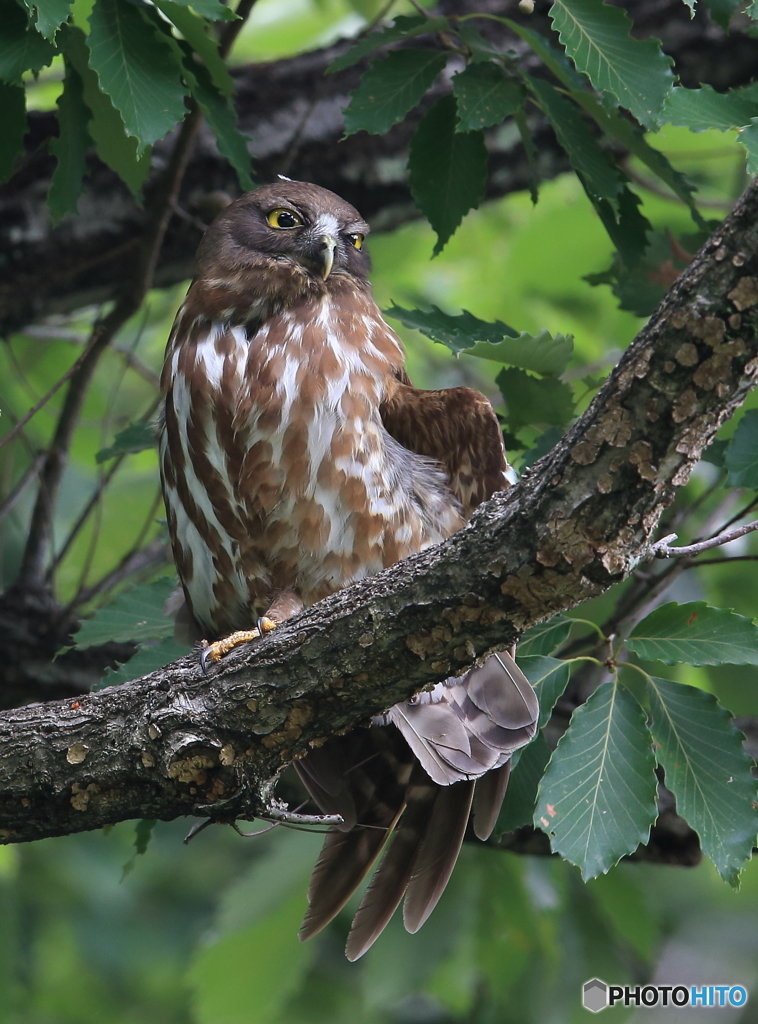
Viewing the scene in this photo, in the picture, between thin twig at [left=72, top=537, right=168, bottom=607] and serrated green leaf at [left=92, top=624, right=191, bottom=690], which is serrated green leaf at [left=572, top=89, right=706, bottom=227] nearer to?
serrated green leaf at [left=92, top=624, right=191, bottom=690]

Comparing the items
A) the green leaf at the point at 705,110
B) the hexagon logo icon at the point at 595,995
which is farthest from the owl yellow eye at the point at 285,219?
the hexagon logo icon at the point at 595,995

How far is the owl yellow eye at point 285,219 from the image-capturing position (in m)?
3.36

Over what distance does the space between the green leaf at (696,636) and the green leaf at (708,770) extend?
81mm

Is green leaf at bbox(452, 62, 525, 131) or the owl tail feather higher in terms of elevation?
green leaf at bbox(452, 62, 525, 131)

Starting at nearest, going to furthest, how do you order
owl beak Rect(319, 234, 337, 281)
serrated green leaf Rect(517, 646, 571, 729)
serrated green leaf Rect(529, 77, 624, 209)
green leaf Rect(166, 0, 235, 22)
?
green leaf Rect(166, 0, 235, 22) → serrated green leaf Rect(517, 646, 571, 729) → serrated green leaf Rect(529, 77, 624, 209) → owl beak Rect(319, 234, 337, 281)

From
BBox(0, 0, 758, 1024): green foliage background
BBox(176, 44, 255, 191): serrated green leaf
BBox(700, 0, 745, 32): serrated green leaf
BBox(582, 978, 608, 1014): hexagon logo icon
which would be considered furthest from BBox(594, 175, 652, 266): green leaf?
BBox(582, 978, 608, 1014): hexagon logo icon

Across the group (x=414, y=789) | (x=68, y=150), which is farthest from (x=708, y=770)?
(x=68, y=150)

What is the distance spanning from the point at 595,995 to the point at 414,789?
2203mm

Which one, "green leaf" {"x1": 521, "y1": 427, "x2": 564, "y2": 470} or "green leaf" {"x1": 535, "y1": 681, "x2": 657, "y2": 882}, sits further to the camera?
"green leaf" {"x1": 521, "y1": 427, "x2": 564, "y2": 470}

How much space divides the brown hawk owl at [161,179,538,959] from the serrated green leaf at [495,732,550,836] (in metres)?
0.07

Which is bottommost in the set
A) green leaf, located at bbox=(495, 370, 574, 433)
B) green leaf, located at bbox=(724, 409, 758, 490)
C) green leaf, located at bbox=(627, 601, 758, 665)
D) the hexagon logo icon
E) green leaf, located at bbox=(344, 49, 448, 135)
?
the hexagon logo icon

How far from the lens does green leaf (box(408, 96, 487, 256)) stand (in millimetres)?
3111

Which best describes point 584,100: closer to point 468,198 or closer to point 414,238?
point 468,198

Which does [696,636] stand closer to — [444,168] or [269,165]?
[444,168]
